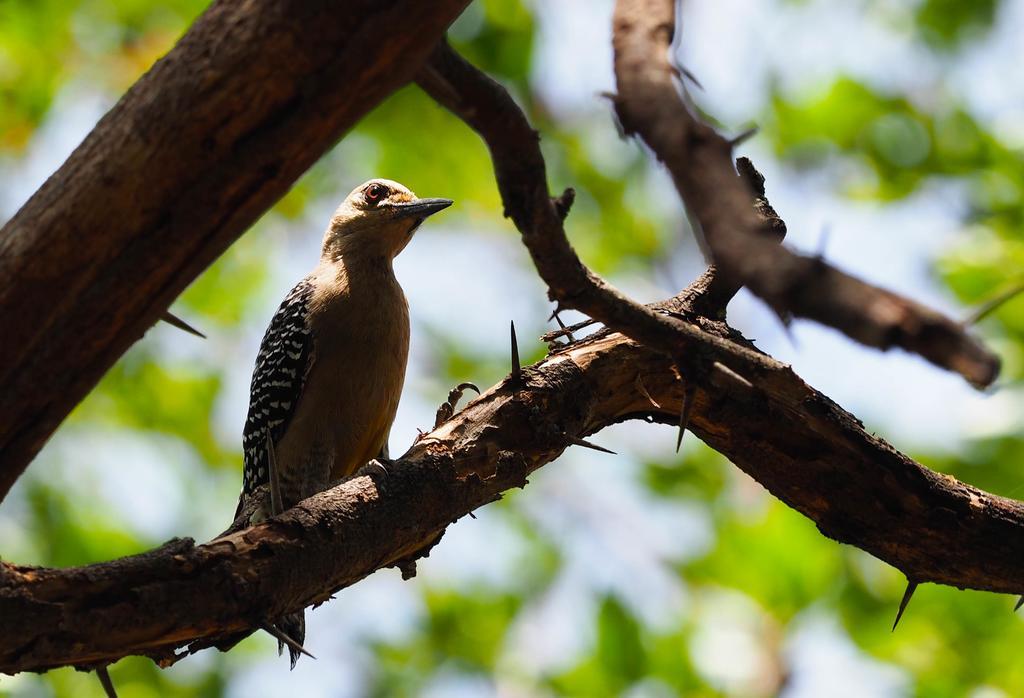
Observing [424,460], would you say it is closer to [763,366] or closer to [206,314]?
[763,366]

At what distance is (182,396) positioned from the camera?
34.2 ft

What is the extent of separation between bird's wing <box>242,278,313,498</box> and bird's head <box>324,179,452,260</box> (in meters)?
0.58

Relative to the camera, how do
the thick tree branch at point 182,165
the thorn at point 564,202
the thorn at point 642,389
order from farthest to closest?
the thorn at point 642,389 → the thorn at point 564,202 → the thick tree branch at point 182,165

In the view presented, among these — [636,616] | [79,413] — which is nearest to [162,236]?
[636,616]

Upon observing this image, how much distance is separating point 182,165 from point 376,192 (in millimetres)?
4993

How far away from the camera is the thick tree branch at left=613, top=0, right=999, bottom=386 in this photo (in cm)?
170

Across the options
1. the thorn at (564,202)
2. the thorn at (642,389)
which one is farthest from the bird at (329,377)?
the thorn at (564,202)

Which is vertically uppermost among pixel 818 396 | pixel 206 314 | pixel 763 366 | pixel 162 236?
pixel 206 314

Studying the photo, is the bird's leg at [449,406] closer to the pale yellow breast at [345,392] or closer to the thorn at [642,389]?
the thorn at [642,389]

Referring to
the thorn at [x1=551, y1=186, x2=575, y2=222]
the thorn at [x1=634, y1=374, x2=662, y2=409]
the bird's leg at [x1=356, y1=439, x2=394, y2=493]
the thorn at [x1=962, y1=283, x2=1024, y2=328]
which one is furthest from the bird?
the thorn at [x1=962, y1=283, x2=1024, y2=328]

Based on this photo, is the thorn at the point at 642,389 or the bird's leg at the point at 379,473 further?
the thorn at the point at 642,389

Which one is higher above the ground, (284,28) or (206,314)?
(206,314)

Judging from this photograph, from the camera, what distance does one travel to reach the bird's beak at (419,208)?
7.04 meters

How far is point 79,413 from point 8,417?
874 centimetres
